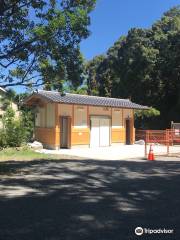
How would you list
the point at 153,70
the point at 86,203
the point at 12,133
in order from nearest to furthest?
1. the point at 86,203
2. the point at 12,133
3. the point at 153,70

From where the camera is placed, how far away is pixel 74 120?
31719 mm

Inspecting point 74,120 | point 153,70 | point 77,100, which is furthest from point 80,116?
A: point 153,70

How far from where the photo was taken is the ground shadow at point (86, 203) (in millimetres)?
6879

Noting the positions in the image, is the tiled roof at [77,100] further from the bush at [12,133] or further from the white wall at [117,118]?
the bush at [12,133]

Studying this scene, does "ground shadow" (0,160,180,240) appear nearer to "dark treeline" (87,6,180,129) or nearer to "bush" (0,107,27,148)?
"bush" (0,107,27,148)

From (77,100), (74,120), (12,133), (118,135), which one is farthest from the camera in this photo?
(118,135)

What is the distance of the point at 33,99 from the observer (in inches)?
1286

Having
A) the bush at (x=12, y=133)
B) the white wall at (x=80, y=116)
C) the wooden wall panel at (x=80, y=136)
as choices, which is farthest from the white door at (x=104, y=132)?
the bush at (x=12, y=133)

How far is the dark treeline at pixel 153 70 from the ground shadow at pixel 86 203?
104ft

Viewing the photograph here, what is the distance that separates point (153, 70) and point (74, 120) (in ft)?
57.6

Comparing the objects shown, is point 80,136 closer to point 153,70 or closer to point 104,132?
point 104,132

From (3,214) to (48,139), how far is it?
23.2 metres

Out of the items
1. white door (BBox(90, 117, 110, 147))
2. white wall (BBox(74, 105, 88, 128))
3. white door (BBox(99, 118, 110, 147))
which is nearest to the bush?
white wall (BBox(74, 105, 88, 128))

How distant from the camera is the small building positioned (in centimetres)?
3083
